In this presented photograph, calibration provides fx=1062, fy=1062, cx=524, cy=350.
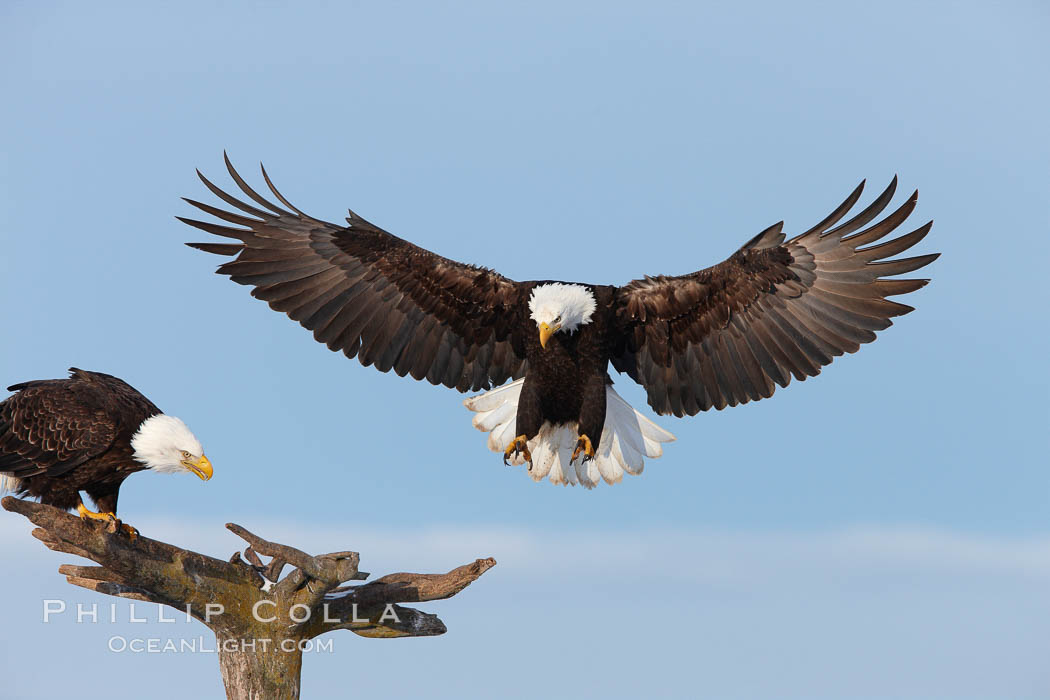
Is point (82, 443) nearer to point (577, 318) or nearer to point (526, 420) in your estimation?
point (526, 420)

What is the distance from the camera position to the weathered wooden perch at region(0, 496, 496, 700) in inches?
217

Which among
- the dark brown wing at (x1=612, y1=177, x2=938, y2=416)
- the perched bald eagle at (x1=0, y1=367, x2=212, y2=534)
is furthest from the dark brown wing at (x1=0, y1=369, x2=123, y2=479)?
the dark brown wing at (x1=612, y1=177, x2=938, y2=416)

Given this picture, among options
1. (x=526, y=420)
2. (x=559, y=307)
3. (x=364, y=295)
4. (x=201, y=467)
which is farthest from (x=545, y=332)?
(x=201, y=467)

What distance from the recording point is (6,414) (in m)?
5.89

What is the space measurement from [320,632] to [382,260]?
243 centimetres

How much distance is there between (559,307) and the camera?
6.52 meters

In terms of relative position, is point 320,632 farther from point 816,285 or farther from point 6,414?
point 816,285

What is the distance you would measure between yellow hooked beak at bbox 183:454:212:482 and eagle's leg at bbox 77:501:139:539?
43cm

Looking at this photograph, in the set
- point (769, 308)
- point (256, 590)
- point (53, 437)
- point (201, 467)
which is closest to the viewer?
point (53, 437)

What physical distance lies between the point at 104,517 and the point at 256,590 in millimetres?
925

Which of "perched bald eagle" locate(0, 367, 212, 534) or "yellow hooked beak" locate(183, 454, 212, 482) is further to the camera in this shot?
"yellow hooked beak" locate(183, 454, 212, 482)

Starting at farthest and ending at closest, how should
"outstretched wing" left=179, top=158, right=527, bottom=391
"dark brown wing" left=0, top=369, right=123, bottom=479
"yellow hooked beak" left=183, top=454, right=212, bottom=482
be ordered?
"outstretched wing" left=179, top=158, right=527, bottom=391 → "yellow hooked beak" left=183, top=454, right=212, bottom=482 → "dark brown wing" left=0, top=369, right=123, bottom=479

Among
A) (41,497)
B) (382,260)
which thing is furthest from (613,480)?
(41,497)

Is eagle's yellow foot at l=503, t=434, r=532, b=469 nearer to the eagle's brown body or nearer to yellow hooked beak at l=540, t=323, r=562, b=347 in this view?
yellow hooked beak at l=540, t=323, r=562, b=347
